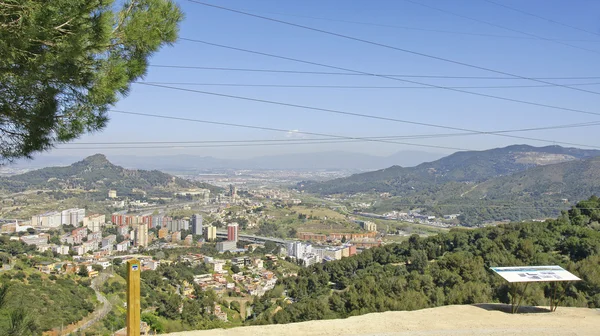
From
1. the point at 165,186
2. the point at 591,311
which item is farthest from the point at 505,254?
the point at 165,186

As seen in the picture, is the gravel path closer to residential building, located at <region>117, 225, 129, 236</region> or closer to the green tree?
the green tree

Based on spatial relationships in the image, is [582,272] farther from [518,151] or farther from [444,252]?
[518,151]

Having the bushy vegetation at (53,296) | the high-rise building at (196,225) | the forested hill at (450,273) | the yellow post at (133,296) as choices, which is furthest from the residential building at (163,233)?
the yellow post at (133,296)

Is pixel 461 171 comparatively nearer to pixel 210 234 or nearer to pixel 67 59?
pixel 210 234

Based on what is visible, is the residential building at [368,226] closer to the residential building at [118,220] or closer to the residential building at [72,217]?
the residential building at [118,220]

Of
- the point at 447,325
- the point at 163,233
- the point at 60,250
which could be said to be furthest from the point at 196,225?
the point at 447,325

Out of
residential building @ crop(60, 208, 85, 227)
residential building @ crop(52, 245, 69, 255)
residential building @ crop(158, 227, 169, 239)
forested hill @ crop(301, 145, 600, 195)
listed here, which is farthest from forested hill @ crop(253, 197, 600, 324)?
forested hill @ crop(301, 145, 600, 195)
